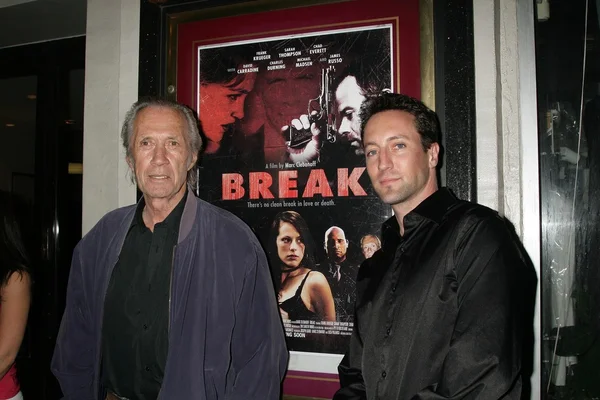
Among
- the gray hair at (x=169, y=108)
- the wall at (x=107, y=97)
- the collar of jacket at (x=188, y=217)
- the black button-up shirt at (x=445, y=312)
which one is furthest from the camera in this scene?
the wall at (x=107, y=97)

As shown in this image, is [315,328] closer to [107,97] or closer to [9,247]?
[9,247]

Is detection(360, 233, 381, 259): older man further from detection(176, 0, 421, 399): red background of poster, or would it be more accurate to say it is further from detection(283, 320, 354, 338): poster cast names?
detection(176, 0, 421, 399): red background of poster

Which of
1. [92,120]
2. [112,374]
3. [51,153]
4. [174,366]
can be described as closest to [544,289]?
[174,366]

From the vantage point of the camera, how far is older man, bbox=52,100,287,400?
1.67 metres

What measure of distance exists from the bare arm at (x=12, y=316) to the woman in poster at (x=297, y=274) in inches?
43.7

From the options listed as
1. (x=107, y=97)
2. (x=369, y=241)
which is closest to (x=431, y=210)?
(x=369, y=241)

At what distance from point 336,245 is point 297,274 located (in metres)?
0.22

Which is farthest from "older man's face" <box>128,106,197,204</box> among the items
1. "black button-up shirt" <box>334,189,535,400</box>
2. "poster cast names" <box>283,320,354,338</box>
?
"black button-up shirt" <box>334,189,535,400</box>

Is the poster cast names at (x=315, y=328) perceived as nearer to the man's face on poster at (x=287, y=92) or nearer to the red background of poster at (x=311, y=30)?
the red background of poster at (x=311, y=30)

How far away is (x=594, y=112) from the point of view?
5.80 ft

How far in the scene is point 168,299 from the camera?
67.6 inches

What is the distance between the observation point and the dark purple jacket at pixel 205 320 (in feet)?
5.40

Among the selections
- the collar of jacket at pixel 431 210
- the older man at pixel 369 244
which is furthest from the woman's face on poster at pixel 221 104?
the collar of jacket at pixel 431 210

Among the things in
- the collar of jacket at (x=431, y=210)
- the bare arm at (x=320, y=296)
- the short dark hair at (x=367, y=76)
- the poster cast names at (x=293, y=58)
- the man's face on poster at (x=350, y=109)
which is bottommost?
the bare arm at (x=320, y=296)
